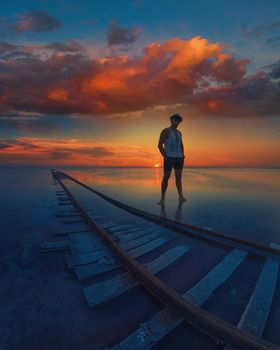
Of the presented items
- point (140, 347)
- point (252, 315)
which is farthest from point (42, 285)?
point (252, 315)

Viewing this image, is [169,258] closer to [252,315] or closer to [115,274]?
[115,274]

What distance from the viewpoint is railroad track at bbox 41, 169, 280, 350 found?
161 cm

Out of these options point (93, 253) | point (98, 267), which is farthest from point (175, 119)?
point (98, 267)

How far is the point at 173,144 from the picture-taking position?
7312 mm

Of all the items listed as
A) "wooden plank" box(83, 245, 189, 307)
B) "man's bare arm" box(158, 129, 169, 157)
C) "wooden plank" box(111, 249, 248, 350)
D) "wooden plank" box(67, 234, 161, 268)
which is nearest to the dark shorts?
"man's bare arm" box(158, 129, 169, 157)

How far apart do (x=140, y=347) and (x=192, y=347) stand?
39cm

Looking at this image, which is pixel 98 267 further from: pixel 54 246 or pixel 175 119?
pixel 175 119

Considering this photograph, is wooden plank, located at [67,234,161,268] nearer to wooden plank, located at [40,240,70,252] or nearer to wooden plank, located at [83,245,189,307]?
wooden plank, located at [40,240,70,252]

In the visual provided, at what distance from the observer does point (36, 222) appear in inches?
212

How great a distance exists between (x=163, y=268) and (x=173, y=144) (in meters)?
5.12

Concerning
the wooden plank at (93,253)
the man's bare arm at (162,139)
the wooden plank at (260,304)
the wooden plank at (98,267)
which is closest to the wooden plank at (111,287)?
the wooden plank at (98,267)

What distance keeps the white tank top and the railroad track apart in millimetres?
3056

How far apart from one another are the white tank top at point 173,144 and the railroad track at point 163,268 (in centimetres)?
306

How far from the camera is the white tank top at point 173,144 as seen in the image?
7.23 meters
